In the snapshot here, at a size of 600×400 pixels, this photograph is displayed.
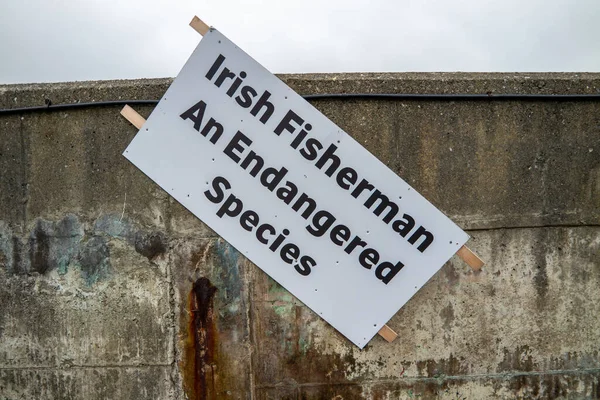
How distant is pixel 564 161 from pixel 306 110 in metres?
1.46

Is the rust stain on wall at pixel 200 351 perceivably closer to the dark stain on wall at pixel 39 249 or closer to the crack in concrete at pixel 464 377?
the crack in concrete at pixel 464 377

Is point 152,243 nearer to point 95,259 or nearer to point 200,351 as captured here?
point 95,259

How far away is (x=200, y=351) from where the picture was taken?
2867 millimetres

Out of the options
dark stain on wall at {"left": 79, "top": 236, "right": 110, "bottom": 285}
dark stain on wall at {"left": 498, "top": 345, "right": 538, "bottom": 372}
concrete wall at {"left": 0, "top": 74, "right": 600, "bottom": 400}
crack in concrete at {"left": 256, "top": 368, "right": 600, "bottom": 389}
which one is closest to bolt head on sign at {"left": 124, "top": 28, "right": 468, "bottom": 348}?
concrete wall at {"left": 0, "top": 74, "right": 600, "bottom": 400}

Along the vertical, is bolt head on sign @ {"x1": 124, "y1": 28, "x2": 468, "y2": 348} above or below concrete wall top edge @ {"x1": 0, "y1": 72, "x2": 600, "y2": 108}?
below

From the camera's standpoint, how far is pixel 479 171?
9.12 feet

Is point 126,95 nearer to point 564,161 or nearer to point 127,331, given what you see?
point 127,331

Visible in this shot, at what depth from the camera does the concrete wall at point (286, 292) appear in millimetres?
2777

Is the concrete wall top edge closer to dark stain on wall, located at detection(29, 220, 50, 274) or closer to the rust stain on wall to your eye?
dark stain on wall, located at detection(29, 220, 50, 274)

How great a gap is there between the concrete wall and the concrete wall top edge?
Result: 11 mm

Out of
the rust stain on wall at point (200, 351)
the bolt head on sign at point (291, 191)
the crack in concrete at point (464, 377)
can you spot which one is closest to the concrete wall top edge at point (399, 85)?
the bolt head on sign at point (291, 191)

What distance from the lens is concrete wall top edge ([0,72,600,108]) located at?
275 cm

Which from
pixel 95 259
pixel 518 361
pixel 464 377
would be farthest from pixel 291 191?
pixel 518 361

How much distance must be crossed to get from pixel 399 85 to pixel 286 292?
1.32 metres
